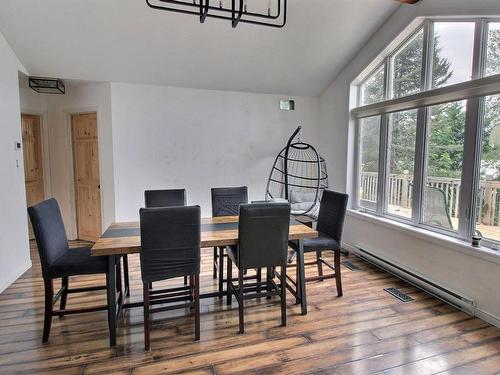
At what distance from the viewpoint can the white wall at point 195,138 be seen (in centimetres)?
435

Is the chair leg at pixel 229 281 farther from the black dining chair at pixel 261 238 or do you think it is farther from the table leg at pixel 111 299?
the table leg at pixel 111 299

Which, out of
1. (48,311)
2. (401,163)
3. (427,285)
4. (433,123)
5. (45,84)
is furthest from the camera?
(45,84)

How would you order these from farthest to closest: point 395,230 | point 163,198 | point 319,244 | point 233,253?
point 395,230 → point 163,198 → point 319,244 → point 233,253

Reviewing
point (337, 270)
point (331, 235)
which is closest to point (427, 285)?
point (337, 270)

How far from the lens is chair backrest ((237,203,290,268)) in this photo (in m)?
2.32

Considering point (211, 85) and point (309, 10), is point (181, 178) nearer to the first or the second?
point (211, 85)

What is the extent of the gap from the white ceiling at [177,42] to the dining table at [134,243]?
2202 millimetres

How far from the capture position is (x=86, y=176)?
4.76 metres

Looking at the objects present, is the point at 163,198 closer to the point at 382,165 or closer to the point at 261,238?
the point at 261,238

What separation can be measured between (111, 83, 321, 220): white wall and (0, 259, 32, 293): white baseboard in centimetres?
121

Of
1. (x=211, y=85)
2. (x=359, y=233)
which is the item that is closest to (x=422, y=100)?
(x=359, y=233)

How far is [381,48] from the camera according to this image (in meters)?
3.71

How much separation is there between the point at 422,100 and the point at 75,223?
16.9 feet

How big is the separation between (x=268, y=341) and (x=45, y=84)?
4.34 m
